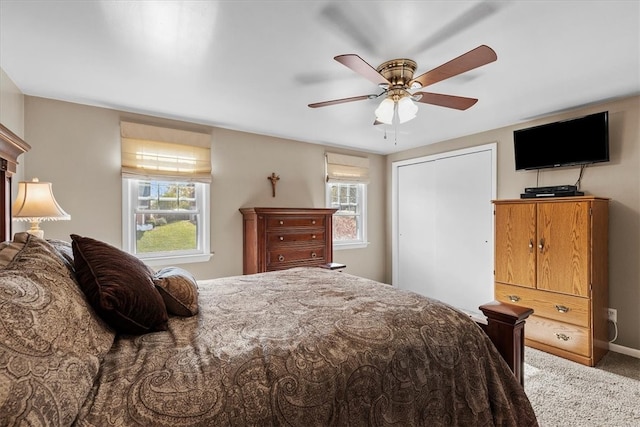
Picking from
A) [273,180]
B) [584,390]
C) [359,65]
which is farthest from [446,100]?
[273,180]

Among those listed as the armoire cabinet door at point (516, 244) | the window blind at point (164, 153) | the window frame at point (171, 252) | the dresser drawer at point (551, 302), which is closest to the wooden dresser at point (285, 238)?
the window frame at point (171, 252)

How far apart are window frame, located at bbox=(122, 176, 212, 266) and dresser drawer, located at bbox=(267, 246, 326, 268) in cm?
73

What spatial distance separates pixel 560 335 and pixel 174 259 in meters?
3.82

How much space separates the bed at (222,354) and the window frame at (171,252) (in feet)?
6.66

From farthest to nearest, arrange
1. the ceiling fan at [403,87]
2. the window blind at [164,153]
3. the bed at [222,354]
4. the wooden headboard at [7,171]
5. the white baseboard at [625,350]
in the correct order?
the window blind at [164,153]
the white baseboard at [625,350]
the ceiling fan at [403,87]
the wooden headboard at [7,171]
the bed at [222,354]

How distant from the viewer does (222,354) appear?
3.38ft

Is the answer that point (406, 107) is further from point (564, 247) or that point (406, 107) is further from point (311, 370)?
point (564, 247)

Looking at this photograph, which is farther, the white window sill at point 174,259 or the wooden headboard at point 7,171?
the white window sill at point 174,259

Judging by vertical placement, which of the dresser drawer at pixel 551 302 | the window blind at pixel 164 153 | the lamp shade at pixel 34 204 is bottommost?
the dresser drawer at pixel 551 302

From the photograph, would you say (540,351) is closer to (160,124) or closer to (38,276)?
(38,276)

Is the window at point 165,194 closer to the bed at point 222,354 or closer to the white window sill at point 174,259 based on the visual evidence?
the white window sill at point 174,259

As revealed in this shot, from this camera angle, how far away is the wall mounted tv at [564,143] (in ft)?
9.67

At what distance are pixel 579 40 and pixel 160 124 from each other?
360 cm

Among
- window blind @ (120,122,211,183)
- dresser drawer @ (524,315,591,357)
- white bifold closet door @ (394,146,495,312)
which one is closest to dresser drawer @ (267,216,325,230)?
window blind @ (120,122,211,183)
